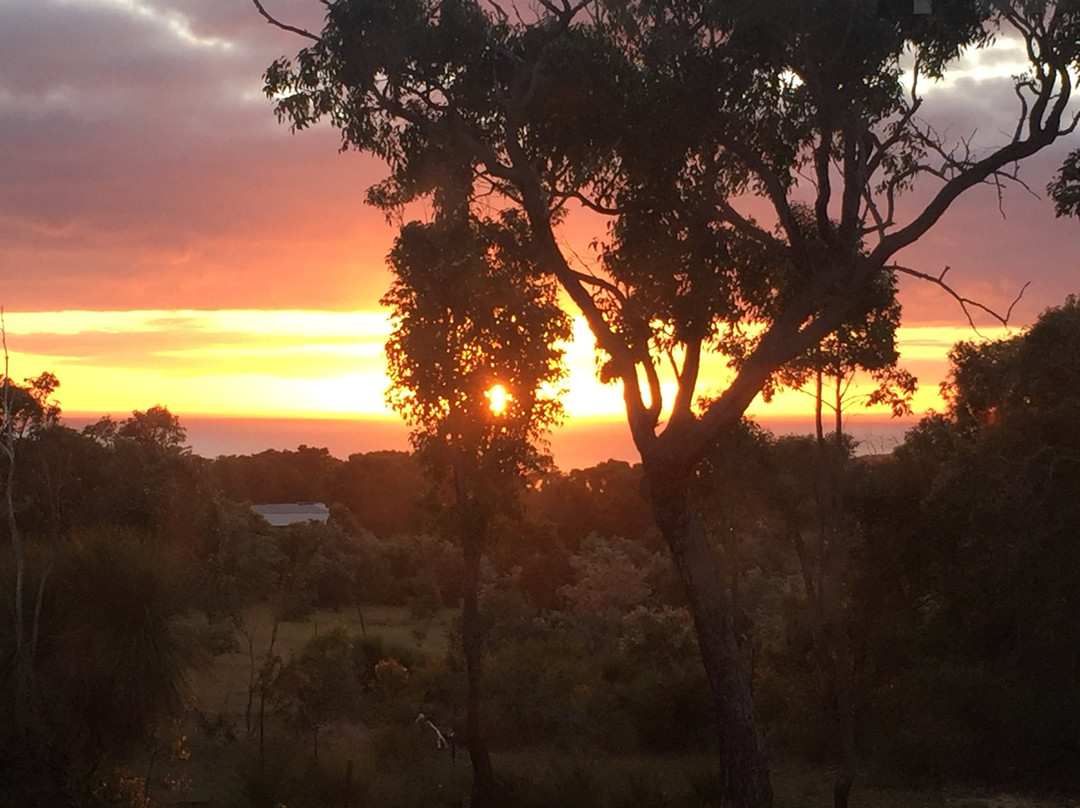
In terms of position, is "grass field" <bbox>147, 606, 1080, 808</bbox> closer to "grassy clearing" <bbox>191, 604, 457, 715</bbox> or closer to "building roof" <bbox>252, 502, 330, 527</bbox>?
"grassy clearing" <bbox>191, 604, 457, 715</bbox>

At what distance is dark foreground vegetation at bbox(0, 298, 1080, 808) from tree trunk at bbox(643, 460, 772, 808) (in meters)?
1.20

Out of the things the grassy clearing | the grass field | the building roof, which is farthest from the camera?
the building roof

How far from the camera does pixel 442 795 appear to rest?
605 inches

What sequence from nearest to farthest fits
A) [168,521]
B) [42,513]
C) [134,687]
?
[134,687], [42,513], [168,521]

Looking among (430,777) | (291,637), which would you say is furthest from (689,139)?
(291,637)

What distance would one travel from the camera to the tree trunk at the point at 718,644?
520 inches

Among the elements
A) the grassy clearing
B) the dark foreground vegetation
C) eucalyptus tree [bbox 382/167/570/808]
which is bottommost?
the grassy clearing

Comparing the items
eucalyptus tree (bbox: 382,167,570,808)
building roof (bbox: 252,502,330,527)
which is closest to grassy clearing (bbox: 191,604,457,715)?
eucalyptus tree (bbox: 382,167,570,808)

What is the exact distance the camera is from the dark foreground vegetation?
12406 mm

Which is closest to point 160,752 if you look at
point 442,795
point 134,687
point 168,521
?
point 134,687

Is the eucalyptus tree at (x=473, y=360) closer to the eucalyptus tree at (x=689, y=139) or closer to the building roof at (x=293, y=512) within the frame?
the eucalyptus tree at (x=689, y=139)

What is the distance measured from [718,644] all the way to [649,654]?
40.4ft

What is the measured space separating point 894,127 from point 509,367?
20.4ft

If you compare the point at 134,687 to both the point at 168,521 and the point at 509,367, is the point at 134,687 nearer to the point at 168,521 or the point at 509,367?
the point at 509,367
